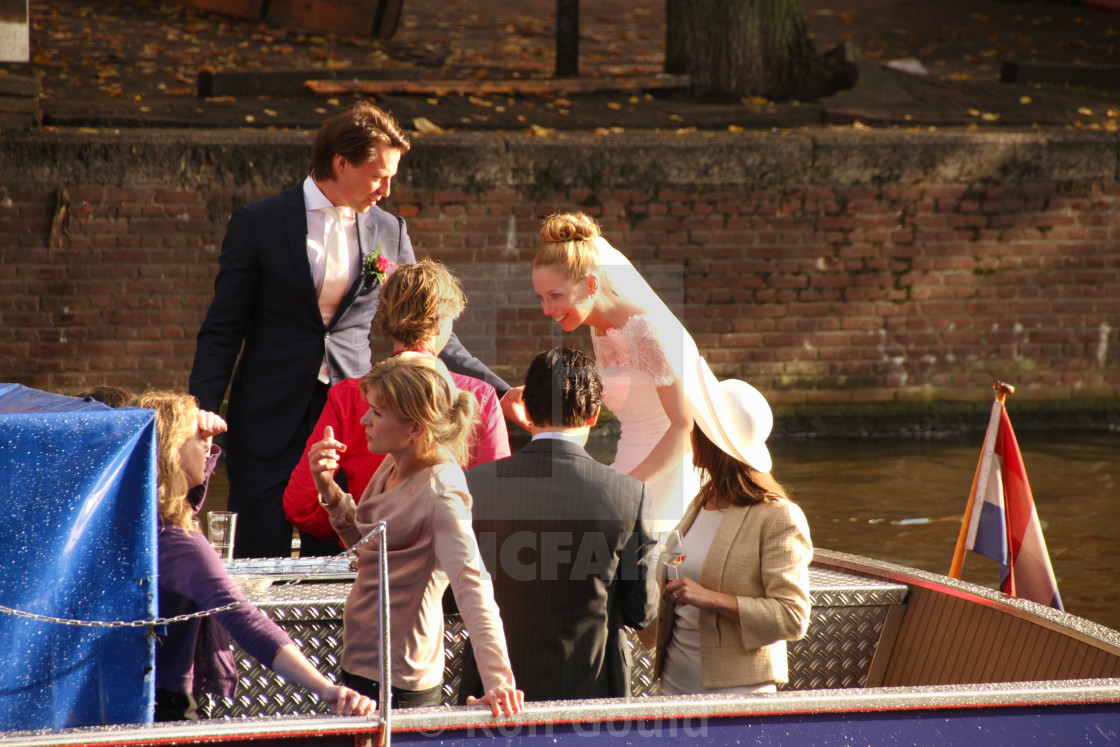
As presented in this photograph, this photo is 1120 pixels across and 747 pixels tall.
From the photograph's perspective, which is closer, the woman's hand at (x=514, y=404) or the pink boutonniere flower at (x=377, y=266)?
the woman's hand at (x=514, y=404)

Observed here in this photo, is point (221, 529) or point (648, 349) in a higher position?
A: point (648, 349)

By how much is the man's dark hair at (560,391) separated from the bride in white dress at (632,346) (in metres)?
0.94

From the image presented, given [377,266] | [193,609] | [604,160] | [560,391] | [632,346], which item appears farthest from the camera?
[604,160]

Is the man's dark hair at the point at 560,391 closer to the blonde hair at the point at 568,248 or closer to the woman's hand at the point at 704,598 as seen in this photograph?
the woman's hand at the point at 704,598

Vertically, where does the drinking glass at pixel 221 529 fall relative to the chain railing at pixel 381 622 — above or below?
below

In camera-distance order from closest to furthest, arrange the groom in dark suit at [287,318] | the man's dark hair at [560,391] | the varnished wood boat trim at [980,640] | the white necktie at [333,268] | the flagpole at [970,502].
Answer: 1. the man's dark hair at [560,391]
2. the varnished wood boat trim at [980,640]
3. the flagpole at [970,502]
4. the groom in dark suit at [287,318]
5. the white necktie at [333,268]

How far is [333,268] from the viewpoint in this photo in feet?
13.0

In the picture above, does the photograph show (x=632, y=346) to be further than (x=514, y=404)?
Yes

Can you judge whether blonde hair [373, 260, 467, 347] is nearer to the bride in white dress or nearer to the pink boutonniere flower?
the bride in white dress

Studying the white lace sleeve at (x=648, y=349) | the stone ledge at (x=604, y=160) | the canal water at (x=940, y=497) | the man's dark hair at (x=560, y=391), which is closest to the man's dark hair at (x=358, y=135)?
the white lace sleeve at (x=648, y=349)

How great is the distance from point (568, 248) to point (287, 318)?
39.1 inches

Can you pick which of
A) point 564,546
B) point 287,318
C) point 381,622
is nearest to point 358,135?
point 287,318

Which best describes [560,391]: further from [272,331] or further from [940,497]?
[940,497]

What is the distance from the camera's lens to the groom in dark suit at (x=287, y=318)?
3.85 meters
